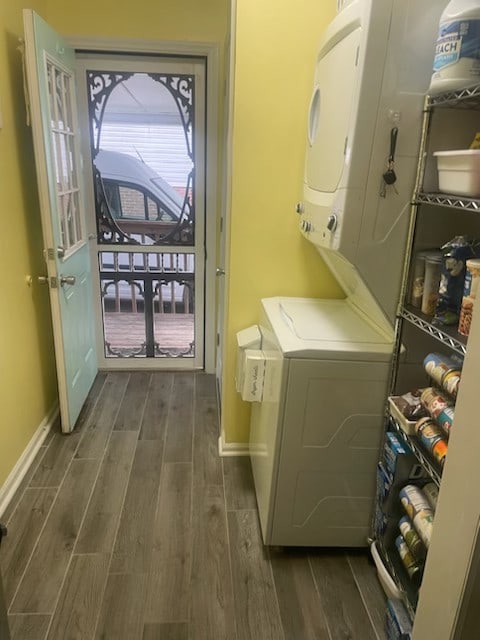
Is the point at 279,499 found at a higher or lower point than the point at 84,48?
lower

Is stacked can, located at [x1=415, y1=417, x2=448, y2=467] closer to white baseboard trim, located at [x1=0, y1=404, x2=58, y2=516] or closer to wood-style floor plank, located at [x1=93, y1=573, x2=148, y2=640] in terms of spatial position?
wood-style floor plank, located at [x1=93, y1=573, x2=148, y2=640]

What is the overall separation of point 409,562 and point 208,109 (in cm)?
257

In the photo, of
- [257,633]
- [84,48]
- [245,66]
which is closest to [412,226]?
[245,66]

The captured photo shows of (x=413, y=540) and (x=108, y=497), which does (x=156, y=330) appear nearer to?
(x=108, y=497)

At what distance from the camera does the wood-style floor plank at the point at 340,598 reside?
155 centimetres

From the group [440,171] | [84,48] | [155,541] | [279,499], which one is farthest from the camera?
[84,48]

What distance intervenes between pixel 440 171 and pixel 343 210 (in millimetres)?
284

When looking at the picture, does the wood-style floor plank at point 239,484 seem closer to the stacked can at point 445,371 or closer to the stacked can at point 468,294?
the stacked can at point 445,371

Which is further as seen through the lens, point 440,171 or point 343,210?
point 343,210

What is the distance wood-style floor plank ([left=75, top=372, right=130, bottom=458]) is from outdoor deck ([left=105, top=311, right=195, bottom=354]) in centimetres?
26

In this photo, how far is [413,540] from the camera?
1.46 metres

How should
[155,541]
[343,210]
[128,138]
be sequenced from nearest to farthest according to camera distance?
[343,210]
[155,541]
[128,138]

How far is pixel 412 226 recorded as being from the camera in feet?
4.83

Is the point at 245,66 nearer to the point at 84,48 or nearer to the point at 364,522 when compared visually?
the point at 84,48
